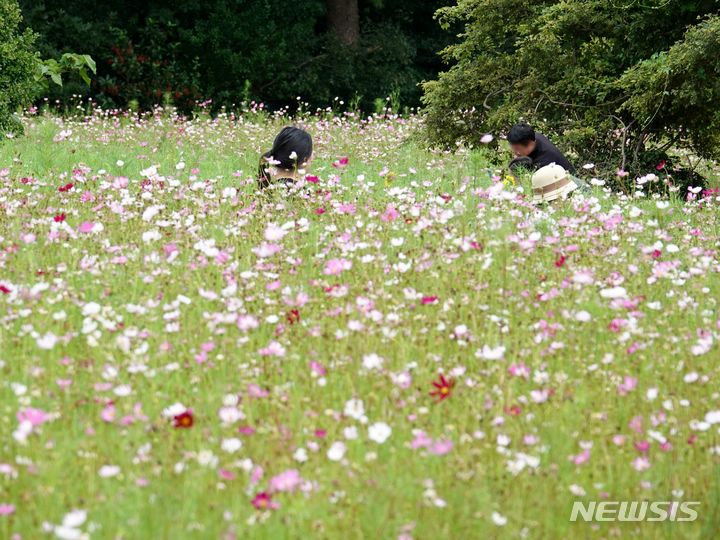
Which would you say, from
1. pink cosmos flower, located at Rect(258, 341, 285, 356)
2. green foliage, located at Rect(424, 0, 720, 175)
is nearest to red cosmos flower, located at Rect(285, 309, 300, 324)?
pink cosmos flower, located at Rect(258, 341, 285, 356)

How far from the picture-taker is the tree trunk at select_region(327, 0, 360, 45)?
68.6 feet

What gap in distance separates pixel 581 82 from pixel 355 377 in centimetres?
669

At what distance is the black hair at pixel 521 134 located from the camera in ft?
26.5

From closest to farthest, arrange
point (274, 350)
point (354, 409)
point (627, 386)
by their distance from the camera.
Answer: point (354, 409), point (627, 386), point (274, 350)

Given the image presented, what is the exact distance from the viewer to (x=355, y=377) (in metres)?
3.51

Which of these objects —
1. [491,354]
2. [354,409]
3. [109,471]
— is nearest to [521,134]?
[491,354]

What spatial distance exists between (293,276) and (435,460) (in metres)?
1.94

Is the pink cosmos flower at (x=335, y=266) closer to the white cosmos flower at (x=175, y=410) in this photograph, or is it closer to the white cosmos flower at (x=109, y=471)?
the white cosmos flower at (x=175, y=410)

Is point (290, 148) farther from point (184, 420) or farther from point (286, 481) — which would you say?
point (286, 481)

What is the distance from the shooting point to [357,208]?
242 inches

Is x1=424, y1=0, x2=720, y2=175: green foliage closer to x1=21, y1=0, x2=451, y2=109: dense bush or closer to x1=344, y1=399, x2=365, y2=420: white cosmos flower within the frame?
x1=344, y1=399, x2=365, y2=420: white cosmos flower

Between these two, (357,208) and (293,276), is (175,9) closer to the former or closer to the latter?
(357,208)

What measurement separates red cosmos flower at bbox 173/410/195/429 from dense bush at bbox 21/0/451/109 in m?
16.0

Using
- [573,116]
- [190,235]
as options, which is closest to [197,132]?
[573,116]
